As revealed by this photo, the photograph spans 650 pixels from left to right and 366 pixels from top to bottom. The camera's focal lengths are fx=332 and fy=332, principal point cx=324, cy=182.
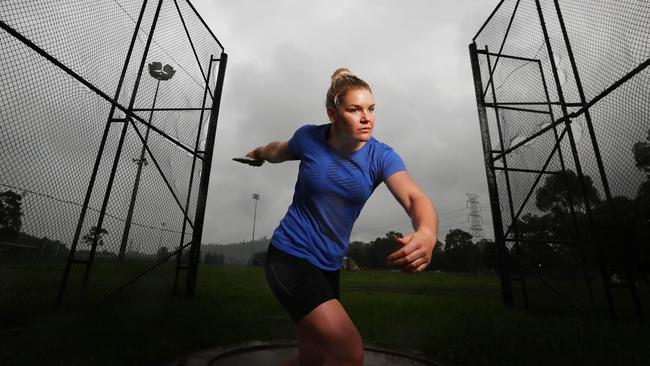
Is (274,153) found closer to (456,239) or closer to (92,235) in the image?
(92,235)

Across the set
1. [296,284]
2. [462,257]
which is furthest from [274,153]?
[462,257]

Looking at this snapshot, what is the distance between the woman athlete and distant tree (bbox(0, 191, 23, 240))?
3.34m

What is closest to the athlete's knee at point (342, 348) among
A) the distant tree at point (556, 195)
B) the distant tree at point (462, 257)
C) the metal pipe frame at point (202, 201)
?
the metal pipe frame at point (202, 201)

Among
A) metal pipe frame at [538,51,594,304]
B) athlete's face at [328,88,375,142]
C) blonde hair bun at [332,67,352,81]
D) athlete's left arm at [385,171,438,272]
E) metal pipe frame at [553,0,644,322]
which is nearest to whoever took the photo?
athlete's left arm at [385,171,438,272]

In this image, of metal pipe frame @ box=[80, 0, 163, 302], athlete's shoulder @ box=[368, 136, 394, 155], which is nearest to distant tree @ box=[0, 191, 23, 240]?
metal pipe frame @ box=[80, 0, 163, 302]

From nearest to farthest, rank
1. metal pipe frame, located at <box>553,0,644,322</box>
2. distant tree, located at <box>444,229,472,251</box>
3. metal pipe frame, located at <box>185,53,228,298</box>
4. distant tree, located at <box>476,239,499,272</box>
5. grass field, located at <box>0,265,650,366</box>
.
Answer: grass field, located at <box>0,265,650,366</box>, metal pipe frame, located at <box>553,0,644,322</box>, metal pipe frame, located at <box>185,53,228,298</box>, distant tree, located at <box>476,239,499,272</box>, distant tree, located at <box>444,229,472,251</box>

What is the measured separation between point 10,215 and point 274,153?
3356 millimetres

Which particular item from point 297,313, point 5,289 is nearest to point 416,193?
point 297,313

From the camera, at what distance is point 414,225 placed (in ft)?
4.71

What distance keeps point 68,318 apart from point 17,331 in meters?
0.44

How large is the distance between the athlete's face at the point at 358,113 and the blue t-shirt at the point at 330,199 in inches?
5.1

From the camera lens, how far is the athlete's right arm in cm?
221

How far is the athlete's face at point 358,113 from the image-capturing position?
1729mm

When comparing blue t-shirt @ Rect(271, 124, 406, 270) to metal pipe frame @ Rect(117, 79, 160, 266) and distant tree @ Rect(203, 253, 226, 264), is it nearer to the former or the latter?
metal pipe frame @ Rect(117, 79, 160, 266)
